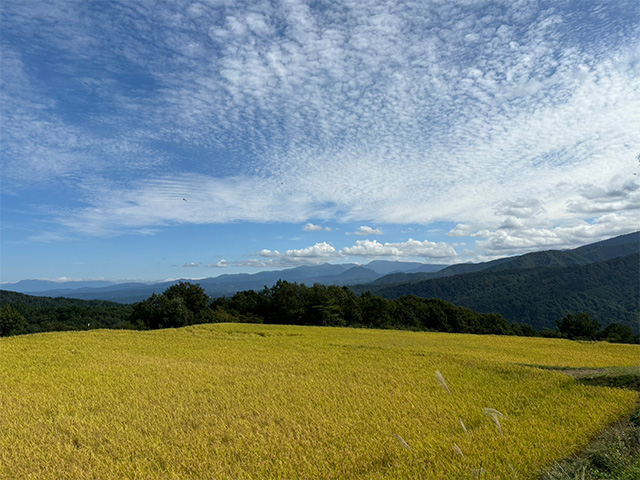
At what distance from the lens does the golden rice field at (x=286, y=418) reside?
6770 mm

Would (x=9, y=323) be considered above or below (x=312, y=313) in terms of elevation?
above

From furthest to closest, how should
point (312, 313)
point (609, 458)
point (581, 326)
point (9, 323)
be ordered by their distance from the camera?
point (312, 313)
point (581, 326)
point (9, 323)
point (609, 458)

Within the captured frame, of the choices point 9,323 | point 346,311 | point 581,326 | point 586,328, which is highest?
point 9,323

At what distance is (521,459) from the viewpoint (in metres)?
6.65

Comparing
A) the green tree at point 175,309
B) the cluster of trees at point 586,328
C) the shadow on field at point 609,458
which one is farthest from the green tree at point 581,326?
the green tree at point 175,309

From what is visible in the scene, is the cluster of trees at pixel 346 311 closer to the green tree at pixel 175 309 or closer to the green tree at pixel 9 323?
the green tree at pixel 175 309

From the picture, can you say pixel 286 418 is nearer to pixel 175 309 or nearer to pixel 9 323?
pixel 175 309

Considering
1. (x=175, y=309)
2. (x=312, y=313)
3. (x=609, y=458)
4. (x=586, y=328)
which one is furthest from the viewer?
(x=312, y=313)

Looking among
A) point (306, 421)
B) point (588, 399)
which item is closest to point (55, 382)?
point (306, 421)

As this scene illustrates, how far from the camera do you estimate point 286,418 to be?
930 centimetres

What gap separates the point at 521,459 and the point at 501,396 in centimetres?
514

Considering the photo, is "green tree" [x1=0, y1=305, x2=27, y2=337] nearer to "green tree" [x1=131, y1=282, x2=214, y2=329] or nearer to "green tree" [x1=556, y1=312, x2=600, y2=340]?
"green tree" [x1=131, y1=282, x2=214, y2=329]

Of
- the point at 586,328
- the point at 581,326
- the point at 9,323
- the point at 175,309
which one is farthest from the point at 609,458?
the point at 9,323

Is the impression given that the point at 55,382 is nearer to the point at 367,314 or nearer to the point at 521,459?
the point at 521,459
